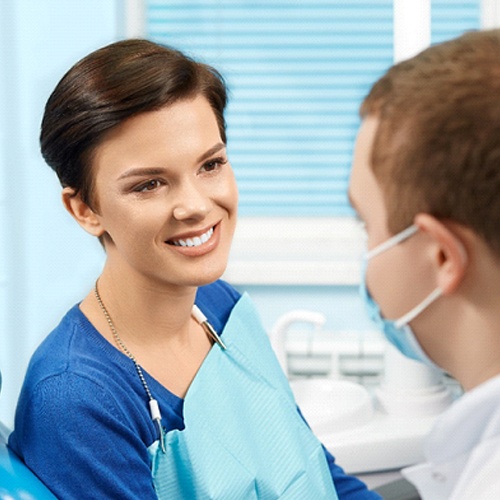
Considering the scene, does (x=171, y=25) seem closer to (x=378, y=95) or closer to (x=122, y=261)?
(x=122, y=261)

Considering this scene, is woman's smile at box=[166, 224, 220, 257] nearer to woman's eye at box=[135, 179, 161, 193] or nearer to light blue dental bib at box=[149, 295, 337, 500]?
woman's eye at box=[135, 179, 161, 193]

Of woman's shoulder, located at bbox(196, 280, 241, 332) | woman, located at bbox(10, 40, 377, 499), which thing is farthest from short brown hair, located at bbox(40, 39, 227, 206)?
woman's shoulder, located at bbox(196, 280, 241, 332)

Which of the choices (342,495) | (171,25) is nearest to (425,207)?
(342,495)

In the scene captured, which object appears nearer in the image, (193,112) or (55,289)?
(193,112)

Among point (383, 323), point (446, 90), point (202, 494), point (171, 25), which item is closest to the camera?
point (446, 90)

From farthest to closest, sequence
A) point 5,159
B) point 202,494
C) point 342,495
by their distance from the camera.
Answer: point 5,159
point 342,495
point 202,494

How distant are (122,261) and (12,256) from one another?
2.86 feet

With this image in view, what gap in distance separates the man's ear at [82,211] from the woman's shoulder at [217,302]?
10.9 inches

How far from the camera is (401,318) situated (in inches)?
32.1

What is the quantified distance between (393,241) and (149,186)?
1.61 ft

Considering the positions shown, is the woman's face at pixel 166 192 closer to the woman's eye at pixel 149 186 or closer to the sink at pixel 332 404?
the woman's eye at pixel 149 186

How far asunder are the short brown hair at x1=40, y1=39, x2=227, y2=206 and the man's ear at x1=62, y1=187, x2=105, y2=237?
13mm

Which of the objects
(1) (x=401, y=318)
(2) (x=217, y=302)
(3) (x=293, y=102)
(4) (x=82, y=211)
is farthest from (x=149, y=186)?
(3) (x=293, y=102)

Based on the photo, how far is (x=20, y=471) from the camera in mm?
1069
